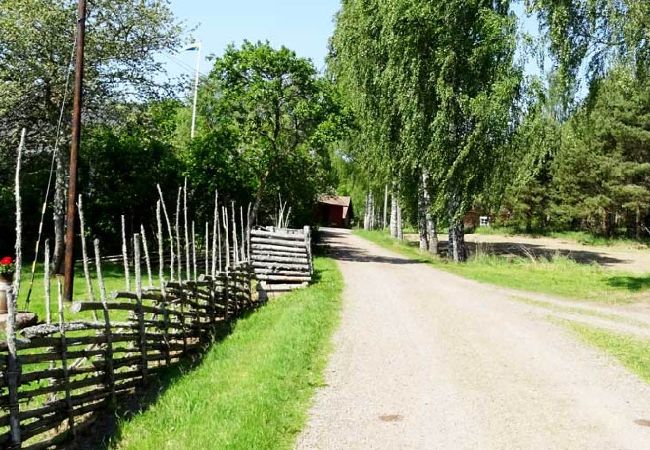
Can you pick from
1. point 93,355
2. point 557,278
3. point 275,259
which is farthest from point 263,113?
point 93,355

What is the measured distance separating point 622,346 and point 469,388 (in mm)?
3958

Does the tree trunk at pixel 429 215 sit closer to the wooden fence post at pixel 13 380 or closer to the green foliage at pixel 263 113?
the green foliage at pixel 263 113

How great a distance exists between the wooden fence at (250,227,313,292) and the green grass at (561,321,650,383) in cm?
741

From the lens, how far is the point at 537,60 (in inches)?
749

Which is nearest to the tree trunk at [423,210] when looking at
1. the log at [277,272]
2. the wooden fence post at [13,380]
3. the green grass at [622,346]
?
the log at [277,272]

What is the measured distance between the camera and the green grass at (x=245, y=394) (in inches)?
223

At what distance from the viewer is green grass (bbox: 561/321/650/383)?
28.3 feet

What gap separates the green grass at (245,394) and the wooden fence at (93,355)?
0.54 m

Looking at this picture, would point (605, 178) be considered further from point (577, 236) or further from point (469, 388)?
point (469, 388)

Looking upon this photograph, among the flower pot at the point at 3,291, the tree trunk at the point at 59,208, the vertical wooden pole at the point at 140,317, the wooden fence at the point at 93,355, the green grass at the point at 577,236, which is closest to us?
the wooden fence at the point at 93,355

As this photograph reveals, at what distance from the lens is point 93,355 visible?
6.87 metres

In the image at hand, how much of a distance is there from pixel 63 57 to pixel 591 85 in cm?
1597

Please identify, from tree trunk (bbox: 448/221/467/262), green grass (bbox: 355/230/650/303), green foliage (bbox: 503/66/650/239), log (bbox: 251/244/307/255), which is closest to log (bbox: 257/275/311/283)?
log (bbox: 251/244/307/255)

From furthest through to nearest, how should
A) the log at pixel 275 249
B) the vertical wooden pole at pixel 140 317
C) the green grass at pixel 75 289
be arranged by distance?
the log at pixel 275 249
the green grass at pixel 75 289
the vertical wooden pole at pixel 140 317
